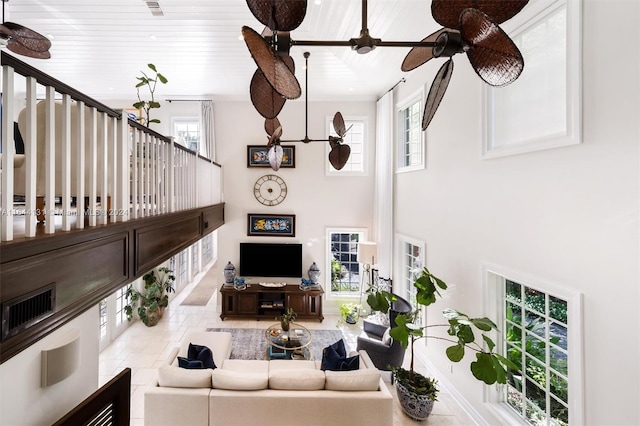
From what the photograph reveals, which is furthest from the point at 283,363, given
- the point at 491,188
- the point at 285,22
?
the point at 285,22

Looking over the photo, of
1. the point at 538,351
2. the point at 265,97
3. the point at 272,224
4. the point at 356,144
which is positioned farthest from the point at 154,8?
the point at 538,351

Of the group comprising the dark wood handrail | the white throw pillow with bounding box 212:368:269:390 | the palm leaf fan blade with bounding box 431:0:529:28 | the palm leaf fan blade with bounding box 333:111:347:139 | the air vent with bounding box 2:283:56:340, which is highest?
the palm leaf fan blade with bounding box 333:111:347:139

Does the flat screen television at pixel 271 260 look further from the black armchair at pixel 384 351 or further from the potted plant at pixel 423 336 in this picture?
the potted plant at pixel 423 336

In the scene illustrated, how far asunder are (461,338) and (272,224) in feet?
14.7

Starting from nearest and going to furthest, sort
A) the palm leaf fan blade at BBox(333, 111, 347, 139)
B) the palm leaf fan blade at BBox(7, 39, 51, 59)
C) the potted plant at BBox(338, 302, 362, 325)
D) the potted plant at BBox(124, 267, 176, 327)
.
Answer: the palm leaf fan blade at BBox(7, 39, 51, 59) → the palm leaf fan blade at BBox(333, 111, 347, 139) → the potted plant at BBox(124, 267, 176, 327) → the potted plant at BBox(338, 302, 362, 325)

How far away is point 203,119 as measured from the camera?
618 cm

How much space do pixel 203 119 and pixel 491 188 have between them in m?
5.75

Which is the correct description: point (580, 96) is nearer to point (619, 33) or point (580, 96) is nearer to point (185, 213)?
point (619, 33)

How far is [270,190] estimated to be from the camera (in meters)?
6.34

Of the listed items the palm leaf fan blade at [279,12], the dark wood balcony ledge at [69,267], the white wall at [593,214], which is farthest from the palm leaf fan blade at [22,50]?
the white wall at [593,214]

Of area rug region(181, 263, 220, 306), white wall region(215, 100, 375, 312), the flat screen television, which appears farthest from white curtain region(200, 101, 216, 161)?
area rug region(181, 263, 220, 306)

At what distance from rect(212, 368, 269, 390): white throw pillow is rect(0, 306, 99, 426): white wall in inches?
55.1

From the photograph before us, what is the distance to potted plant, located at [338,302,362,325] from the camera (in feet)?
19.3

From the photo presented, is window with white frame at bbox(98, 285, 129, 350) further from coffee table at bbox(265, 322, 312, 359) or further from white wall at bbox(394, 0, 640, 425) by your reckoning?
white wall at bbox(394, 0, 640, 425)
